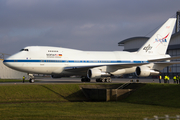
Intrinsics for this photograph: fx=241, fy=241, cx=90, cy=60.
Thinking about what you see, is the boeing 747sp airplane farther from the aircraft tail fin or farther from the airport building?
the airport building

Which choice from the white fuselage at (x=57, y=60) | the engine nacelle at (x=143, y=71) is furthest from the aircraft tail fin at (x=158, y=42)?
the engine nacelle at (x=143, y=71)

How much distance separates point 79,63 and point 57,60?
3.51 metres

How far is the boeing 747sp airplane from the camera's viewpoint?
114 ft

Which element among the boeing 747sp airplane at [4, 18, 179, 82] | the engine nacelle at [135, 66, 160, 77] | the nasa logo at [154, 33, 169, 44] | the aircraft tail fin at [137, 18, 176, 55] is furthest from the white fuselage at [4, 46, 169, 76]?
Result: the nasa logo at [154, 33, 169, 44]

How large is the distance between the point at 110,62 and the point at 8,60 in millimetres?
15643

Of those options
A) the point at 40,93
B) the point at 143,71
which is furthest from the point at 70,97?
the point at 143,71

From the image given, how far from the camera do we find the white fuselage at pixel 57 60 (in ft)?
114

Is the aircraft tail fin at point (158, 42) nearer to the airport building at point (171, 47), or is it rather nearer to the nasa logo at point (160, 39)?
the nasa logo at point (160, 39)

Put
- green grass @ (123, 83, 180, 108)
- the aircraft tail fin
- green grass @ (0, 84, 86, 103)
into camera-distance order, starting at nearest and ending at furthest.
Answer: green grass @ (123, 83, 180, 108), green grass @ (0, 84, 86, 103), the aircraft tail fin

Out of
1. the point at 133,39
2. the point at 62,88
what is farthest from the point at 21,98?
the point at 133,39

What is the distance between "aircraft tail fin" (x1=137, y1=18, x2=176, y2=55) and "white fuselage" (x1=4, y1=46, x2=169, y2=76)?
4.71 m

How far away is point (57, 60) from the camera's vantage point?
36062 mm

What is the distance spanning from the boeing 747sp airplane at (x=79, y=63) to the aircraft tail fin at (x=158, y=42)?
4.45 feet

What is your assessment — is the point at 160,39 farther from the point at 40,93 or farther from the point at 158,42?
the point at 40,93
